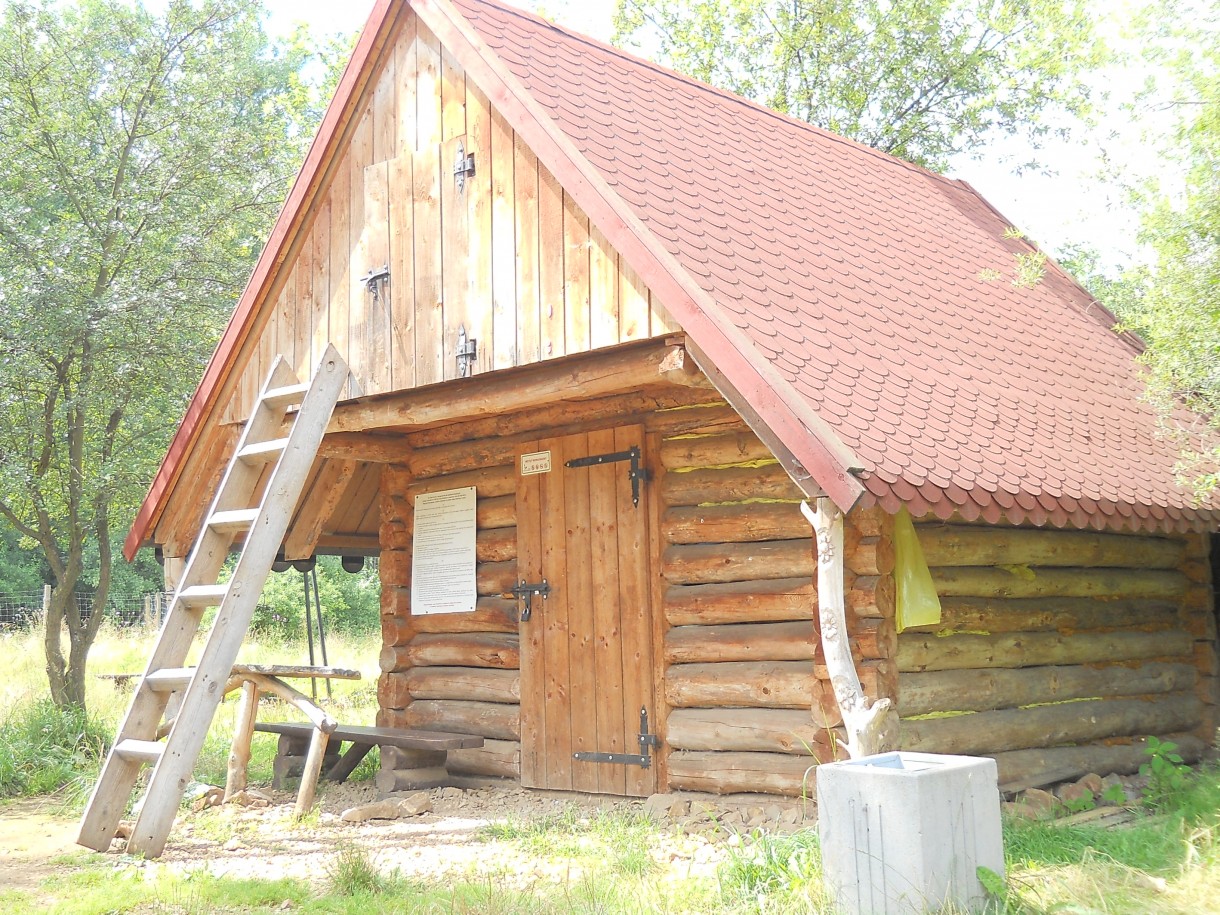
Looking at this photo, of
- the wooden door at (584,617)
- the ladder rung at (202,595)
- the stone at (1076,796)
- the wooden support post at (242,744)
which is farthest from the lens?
the wooden support post at (242,744)

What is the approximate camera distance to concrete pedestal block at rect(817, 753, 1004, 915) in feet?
16.3

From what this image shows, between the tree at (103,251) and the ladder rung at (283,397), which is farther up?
the tree at (103,251)

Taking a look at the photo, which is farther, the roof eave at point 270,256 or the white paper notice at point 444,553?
the white paper notice at point 444,553

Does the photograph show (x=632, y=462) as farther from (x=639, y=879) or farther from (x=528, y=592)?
(x=639, y=879)

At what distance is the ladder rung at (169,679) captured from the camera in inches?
259

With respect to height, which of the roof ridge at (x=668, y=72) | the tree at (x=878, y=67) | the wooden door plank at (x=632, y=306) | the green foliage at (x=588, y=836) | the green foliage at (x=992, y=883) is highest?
the tree at (x=878, y=67)

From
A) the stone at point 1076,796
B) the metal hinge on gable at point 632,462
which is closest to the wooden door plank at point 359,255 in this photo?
the metal hinge on gable at point 632,462

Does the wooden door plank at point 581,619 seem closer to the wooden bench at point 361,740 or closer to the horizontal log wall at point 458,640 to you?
the horizontal log wall at point 458,640

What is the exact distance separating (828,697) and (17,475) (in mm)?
8489

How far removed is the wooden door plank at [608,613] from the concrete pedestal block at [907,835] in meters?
3.41

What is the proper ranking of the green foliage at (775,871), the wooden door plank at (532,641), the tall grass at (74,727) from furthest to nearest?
the tall grass at (74,727) < the wooden door plank at (532,641) < the green foliage at (775,871)

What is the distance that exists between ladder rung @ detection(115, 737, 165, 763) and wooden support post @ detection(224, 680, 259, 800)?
2497mm

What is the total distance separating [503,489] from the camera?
9.92m

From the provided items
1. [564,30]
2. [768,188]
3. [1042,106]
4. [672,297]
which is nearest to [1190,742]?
[768,188]
